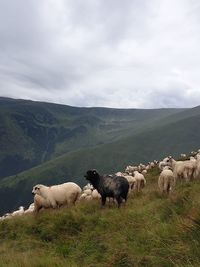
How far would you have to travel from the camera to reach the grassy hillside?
8.36 metres

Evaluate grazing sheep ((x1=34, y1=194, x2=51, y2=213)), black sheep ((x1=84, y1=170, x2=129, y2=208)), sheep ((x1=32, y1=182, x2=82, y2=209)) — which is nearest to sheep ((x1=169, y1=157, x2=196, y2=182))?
black sheep ((x1=84, y1=170, x2=129, y2=208))

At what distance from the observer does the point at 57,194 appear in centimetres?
2069

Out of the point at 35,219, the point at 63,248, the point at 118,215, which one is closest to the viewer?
the point at 63,248

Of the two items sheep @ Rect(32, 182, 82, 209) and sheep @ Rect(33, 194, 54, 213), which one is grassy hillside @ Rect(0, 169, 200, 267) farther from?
sheep @ Rect(32, 182, 82, 209)

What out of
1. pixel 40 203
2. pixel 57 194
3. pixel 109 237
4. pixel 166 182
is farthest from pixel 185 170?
pixel 109 237

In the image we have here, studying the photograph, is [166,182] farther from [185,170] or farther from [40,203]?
[40,203]

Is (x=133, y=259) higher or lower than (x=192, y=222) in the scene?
lower

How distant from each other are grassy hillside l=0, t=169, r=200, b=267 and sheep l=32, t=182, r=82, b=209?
259cm

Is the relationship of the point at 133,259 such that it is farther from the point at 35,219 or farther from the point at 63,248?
the point at 35,219

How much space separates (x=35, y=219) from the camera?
1695 cm

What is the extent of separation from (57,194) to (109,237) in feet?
30.6

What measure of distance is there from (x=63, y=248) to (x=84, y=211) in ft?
17.8

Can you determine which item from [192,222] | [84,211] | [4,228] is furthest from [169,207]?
[4,228]

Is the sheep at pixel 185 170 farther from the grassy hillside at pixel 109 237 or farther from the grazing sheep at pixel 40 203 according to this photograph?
the grazing sheep at pixel 40 203
